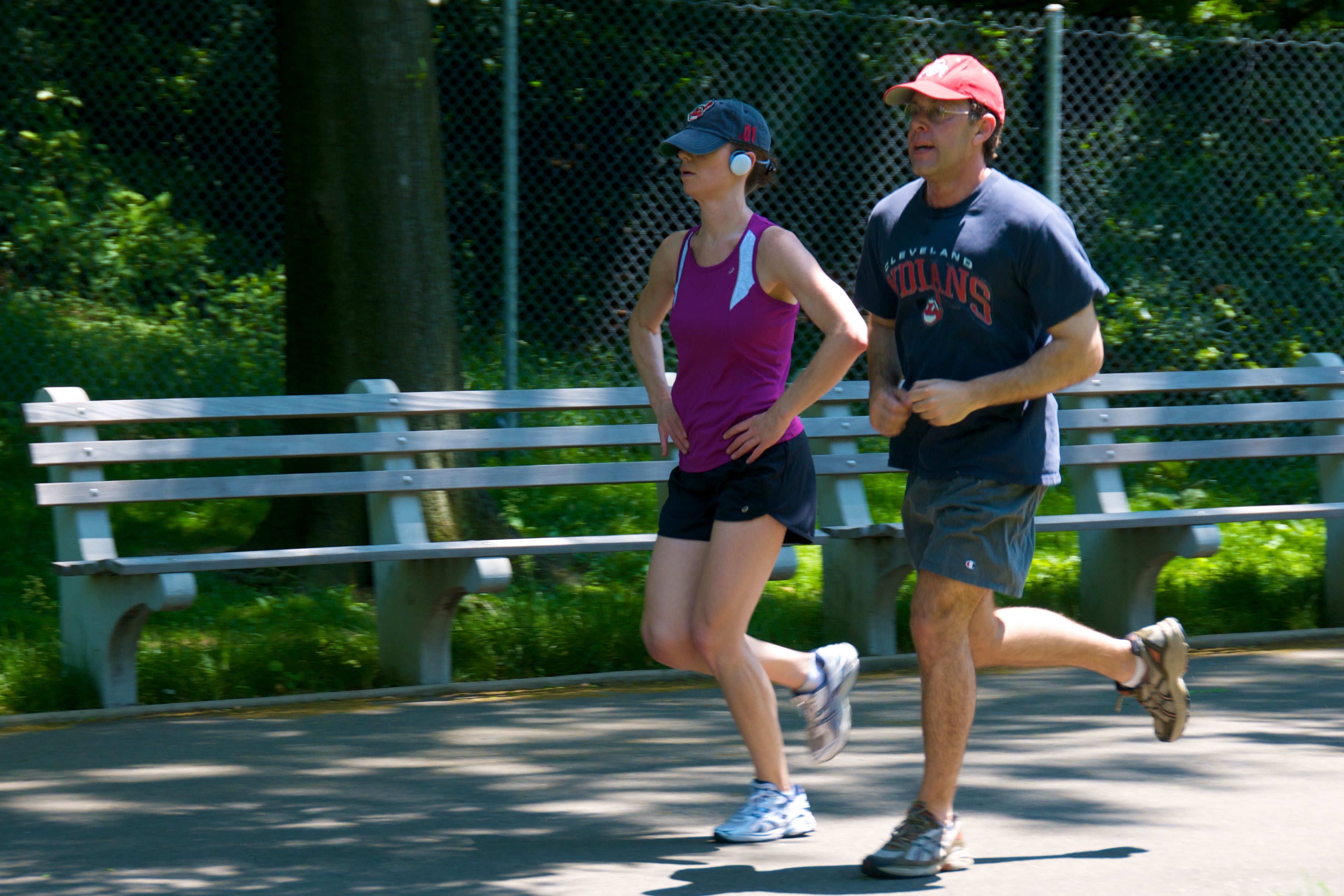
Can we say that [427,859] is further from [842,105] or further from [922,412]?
[842,105]

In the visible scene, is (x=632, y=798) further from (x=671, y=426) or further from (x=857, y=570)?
(x=857, y=570)

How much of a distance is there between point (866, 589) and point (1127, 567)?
1174 millimetres

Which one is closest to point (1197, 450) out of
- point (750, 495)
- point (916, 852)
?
point (750, 495)

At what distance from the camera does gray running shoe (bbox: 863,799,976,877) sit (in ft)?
13.0

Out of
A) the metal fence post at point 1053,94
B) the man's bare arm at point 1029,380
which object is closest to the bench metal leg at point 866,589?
the man's bare arm at point 1029,380

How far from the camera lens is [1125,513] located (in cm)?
683

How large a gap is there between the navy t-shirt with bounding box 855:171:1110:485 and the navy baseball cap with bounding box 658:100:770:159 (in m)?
0.40

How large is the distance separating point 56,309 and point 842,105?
4.47 metres

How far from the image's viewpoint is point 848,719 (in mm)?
4512

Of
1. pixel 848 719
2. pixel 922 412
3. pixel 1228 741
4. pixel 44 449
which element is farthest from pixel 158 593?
pixel 1228 741

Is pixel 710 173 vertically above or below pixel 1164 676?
above

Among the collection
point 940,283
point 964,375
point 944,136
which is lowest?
point 964,375

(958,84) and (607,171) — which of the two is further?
(607,171)

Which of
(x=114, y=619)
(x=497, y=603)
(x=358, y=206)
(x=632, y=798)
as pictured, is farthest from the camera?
(x=358, y=206)
